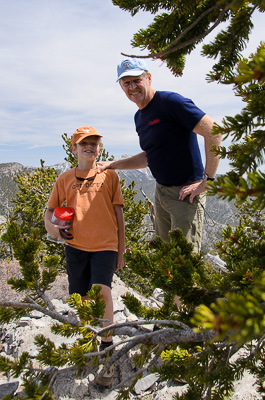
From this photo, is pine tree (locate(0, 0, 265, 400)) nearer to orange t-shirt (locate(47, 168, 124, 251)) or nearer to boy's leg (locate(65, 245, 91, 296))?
orange t-shirt (locate(47, 168, 124, 251))

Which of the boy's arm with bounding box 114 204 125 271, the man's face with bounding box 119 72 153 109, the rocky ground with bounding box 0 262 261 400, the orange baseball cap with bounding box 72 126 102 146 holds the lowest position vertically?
the rocky ground with bounding box 0 262 261 400

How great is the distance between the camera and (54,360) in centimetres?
142

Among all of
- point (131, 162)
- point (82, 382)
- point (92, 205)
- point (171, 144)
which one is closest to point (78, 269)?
point (92, 205)

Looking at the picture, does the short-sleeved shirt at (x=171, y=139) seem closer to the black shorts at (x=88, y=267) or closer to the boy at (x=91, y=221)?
the boy at (x=91, y=221)

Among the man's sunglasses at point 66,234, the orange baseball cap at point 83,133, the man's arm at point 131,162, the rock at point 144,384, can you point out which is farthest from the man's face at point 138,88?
the rock at point 144,384

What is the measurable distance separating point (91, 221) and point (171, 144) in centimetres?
124

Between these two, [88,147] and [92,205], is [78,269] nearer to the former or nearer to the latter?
[92,205]

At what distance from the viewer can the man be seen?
284 cm

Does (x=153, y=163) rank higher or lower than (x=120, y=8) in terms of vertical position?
lower

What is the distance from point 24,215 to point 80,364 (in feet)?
48.5

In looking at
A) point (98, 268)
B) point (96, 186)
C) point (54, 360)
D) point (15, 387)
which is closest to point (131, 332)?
point (54, 360)

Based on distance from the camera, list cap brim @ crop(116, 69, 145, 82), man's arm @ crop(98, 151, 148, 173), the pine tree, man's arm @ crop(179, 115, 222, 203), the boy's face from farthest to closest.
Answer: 1. man's arm @ crop(98, 151, 148, 173)
2. the boy's face
3. cap brim @ crop(116, 69, 145, 82)
4. man's arm @ crop(179, 115, 222, 203)
5. the pine tree

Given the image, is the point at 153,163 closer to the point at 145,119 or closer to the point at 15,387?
the point at 145,119

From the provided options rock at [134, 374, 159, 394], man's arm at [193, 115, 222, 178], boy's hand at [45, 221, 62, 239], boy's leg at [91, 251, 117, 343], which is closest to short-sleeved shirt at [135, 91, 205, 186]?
man's arm at [193, 115, 222, 178]
